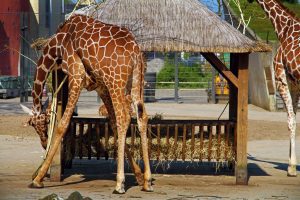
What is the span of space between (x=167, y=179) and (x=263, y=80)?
1780 cm

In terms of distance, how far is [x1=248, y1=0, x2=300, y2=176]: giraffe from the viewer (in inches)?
591

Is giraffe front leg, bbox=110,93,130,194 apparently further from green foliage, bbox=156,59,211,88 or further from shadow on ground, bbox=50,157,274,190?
green foliage, bbox=156,59,211,88

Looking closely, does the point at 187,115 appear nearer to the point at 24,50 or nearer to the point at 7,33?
the point at 24,50

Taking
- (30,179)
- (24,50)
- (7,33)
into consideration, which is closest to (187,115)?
(24,50)

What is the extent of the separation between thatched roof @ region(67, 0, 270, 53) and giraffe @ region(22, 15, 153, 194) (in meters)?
0.75

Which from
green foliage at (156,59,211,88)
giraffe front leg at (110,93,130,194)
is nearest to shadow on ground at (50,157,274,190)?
giraffe front leg at (110,93,130,194)

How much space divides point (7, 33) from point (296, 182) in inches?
1255

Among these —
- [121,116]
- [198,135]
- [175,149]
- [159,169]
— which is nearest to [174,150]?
[175,149]

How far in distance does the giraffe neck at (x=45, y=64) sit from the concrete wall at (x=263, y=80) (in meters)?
17.4

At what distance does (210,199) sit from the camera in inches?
466

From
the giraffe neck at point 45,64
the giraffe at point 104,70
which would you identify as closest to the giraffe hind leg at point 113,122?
the giraffe at point 104,70

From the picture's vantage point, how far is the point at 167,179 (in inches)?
552

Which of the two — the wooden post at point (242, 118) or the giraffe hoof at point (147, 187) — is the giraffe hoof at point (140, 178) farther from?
the wooden post at point (242, 118)

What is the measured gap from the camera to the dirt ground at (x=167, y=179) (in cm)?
1225
